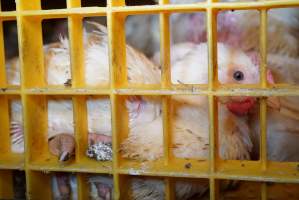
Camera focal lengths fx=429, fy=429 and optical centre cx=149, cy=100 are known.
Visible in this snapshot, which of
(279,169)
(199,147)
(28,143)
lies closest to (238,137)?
(199,147)

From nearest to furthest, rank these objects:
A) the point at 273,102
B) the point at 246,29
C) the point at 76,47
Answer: the point at 76,47
the point at 273,102
the point at 246,29

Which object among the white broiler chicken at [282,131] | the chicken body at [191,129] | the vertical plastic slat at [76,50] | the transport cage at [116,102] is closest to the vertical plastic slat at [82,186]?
the transport cage at [116,102]

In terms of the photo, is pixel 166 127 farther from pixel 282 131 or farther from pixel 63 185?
pixel 282 131

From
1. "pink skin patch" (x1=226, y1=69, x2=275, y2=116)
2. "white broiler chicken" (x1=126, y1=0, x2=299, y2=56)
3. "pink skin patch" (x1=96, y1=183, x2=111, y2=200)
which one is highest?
"white broiler chicken" (x1=126, y1=0, x2=299, y2=56)

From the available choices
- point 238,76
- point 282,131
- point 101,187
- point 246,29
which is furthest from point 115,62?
point 246,29

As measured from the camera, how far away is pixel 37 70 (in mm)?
1006

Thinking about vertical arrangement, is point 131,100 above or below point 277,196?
above

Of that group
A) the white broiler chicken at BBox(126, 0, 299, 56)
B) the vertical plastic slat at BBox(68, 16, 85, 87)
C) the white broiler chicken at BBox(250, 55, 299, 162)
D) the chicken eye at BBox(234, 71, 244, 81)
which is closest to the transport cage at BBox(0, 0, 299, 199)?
the vertical plastic slat at BBox(68, 16, 85, 87)

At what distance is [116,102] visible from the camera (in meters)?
0.93

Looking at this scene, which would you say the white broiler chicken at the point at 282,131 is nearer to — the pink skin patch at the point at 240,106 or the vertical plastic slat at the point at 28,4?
the pink skin patch at the point at 240,106

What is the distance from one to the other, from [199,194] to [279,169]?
24 centimetres

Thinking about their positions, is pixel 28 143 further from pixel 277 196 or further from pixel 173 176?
pixel 277 196

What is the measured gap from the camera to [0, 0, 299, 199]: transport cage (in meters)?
0.86

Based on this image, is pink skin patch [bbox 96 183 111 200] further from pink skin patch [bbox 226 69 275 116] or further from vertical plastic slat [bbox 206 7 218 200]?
pink skin patch [bbox 226 69 275 116]
